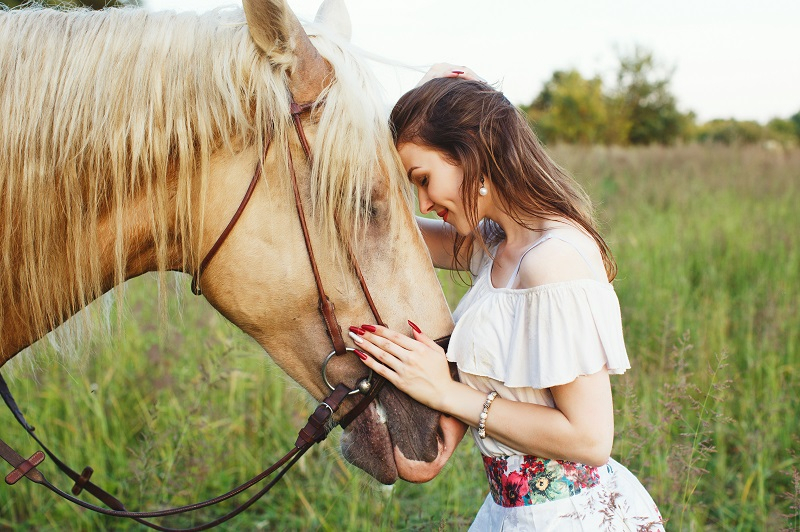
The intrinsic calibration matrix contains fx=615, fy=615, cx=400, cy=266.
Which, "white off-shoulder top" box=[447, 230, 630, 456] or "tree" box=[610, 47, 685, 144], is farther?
"tree" box=[610, 47, 685, 144]

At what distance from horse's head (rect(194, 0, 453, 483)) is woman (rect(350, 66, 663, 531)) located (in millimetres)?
87

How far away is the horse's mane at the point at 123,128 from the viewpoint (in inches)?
56.3

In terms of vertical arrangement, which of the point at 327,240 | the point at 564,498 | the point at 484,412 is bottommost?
the point at 564,498

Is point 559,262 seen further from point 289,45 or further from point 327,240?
point 289,45

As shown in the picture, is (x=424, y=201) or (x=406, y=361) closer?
(x=406, y=361)

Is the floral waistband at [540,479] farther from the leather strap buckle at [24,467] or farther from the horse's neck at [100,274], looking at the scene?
the leather strap buckle at [24,467]

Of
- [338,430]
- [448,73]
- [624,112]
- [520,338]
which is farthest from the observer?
[624,112]

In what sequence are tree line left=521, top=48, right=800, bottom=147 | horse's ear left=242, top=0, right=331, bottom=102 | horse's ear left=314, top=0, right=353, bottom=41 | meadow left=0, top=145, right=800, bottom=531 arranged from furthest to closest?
tree line left=521, top=48, right=800, bottom=147
meadow left=0, top=145, right=800, bottom=531
horse's ear left=314, top=0, right=353, bottom=41
horse's ear left=242, top=0, right=331, bottom=102

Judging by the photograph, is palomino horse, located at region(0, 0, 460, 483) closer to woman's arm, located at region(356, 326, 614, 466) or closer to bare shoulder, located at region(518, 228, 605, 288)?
woman's arm, located at region(356, 326, 614, 466)

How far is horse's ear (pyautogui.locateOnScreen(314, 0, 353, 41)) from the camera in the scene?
2.01 meters

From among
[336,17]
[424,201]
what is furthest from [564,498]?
[336,17]

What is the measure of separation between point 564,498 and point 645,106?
26.3 metres

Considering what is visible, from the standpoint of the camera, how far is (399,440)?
1.63 m

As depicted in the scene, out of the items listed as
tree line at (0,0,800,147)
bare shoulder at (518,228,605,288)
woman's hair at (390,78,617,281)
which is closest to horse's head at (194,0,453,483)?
woman's hair at (390,78,617,281)
